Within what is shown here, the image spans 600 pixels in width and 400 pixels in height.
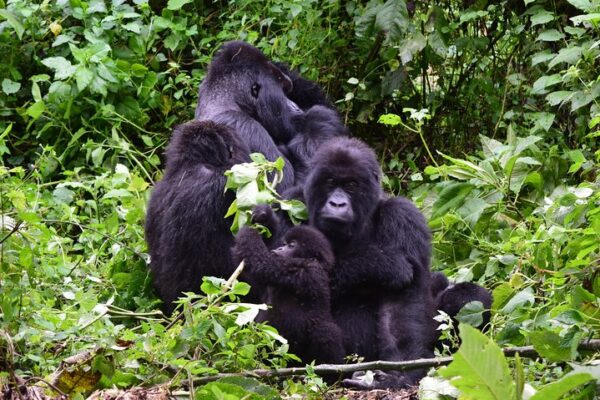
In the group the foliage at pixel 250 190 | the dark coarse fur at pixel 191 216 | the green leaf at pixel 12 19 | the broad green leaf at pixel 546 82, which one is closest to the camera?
the foliage at pixel 250 190

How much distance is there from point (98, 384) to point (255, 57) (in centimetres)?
307

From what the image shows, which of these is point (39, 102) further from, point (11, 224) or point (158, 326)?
point (158, 326)

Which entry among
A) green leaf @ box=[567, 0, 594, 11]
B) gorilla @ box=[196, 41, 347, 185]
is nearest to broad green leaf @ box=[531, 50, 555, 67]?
green leaf @ box=[567, 0, 594, 11]

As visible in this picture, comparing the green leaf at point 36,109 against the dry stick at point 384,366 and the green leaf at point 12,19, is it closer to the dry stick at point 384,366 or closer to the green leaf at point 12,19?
the green leaf at point 12,19

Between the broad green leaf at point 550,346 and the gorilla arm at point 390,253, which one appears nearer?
the broad green leaf at point 550,346

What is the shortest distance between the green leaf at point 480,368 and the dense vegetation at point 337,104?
1.03 metres

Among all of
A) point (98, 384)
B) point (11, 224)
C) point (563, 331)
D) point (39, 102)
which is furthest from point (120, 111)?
point (563, 331)

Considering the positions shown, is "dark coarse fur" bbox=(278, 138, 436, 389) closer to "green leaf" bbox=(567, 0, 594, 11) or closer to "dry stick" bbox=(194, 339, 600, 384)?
"dry stick" bbox=(194, 339, 600, 384)

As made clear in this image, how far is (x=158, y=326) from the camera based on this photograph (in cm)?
351

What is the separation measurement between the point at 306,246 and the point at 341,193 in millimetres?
407

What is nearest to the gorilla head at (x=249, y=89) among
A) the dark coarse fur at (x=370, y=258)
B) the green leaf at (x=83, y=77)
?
the green leaf at (x=83, y=77)

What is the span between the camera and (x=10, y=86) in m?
6.70

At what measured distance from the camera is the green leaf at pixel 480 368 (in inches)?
92.8

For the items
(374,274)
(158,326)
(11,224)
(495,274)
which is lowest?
(495,274)
